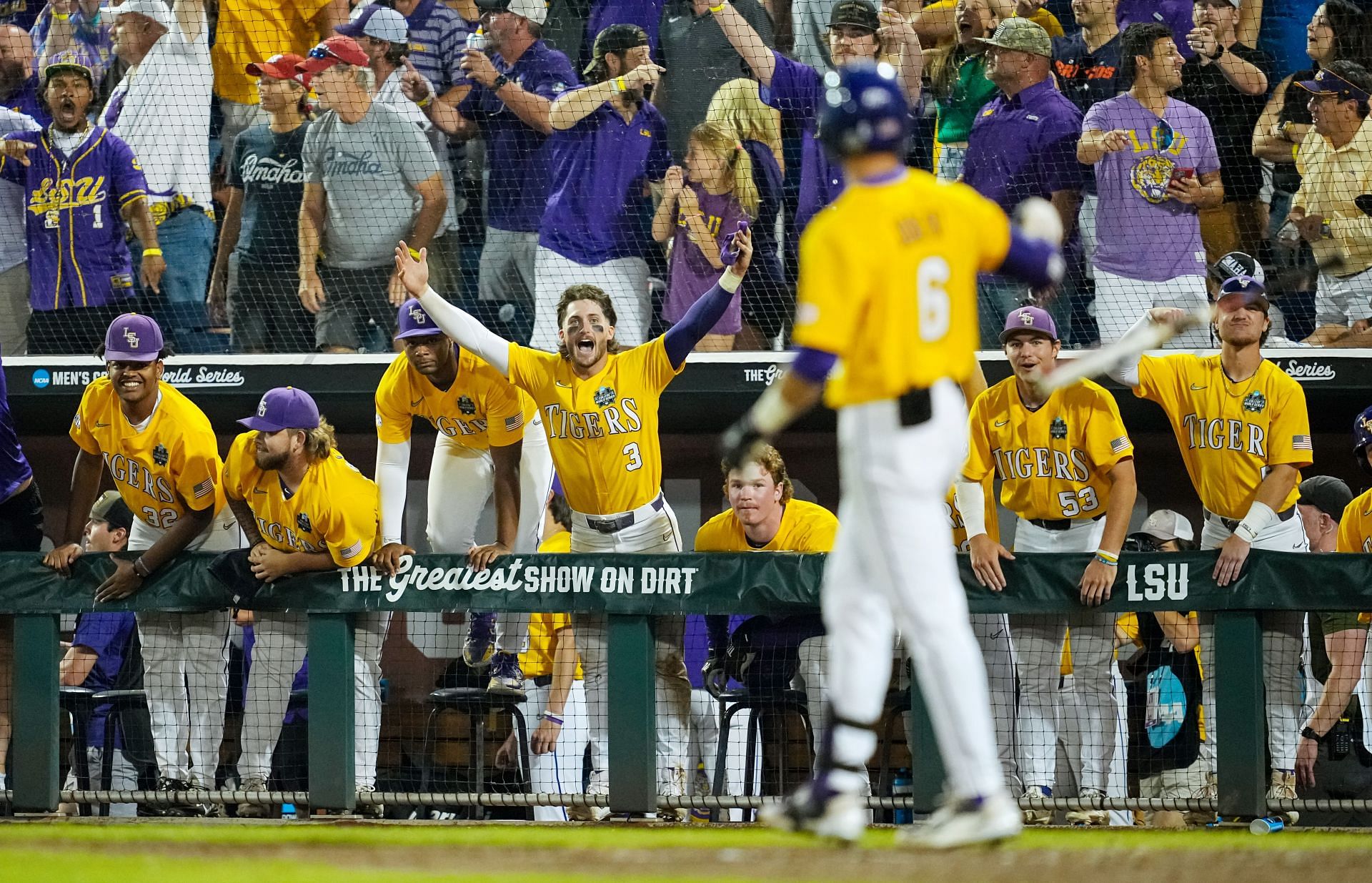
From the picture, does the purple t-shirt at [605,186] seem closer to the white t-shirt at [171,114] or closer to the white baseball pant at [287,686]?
the white t-shirt at [171,114]

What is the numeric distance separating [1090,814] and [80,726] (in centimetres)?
443

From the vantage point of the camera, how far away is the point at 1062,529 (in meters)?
5.70

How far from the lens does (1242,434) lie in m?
5.77

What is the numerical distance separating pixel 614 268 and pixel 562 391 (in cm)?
209

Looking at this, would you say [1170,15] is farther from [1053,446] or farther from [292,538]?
[292,538]

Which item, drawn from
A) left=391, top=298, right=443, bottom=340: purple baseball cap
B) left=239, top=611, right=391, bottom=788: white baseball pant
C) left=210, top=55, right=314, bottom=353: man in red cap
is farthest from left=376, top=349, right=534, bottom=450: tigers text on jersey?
left=210, top=55, right=314, bottom=353: man in red cap

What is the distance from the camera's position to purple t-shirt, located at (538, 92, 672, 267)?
7.64m

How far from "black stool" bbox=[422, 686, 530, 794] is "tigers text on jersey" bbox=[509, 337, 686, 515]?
2.85ft

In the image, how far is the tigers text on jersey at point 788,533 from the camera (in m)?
5.71

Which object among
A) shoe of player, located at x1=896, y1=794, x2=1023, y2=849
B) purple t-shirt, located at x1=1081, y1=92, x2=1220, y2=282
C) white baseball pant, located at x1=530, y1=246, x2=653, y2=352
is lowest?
shoe of player, located at x1=896, y1=794, x2=1023, y2=849

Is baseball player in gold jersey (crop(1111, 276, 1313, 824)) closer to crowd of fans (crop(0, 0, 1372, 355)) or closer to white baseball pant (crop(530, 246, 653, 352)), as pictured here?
crowd of fans (crop(0, 0, 1372, 355))

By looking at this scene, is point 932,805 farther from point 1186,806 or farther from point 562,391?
point 562,391

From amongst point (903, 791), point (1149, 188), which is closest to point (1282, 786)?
point (903, 791)

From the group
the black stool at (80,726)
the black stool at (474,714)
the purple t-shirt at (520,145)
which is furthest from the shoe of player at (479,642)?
the purple t-shirt at (520,145)
